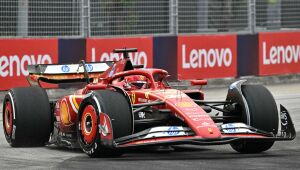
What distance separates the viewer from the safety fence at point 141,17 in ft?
66.3

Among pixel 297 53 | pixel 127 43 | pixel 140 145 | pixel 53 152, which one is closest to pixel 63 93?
pixel 127 43

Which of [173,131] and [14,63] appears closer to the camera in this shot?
[173,131]

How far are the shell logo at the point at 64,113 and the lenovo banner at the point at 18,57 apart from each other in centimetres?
739

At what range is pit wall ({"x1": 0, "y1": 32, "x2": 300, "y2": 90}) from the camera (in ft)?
64.5

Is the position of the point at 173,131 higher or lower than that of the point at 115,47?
lower

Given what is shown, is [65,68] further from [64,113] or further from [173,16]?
[173,16]

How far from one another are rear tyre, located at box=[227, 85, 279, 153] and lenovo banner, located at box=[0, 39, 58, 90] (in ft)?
28.4

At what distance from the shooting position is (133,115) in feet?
35.4

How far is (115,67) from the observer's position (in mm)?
12414

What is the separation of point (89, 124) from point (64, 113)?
1025 millimetres

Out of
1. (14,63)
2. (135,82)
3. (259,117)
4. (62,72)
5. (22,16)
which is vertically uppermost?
(22,16)

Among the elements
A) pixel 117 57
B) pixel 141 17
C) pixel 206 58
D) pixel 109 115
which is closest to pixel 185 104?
pixel 109 115

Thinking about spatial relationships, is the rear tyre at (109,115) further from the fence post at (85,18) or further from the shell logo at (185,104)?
the fence post at (85,18)

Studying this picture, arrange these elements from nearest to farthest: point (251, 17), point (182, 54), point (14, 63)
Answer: point (14, 63)
point (182, 54)
point (251, 17)
